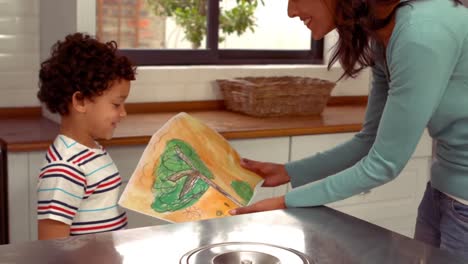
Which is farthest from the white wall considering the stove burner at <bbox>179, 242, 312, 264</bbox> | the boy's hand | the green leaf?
the stove burner at <bbox>179, 242, 312, 264</bbox>

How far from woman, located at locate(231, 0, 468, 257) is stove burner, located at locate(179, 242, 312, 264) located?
0.98 ft

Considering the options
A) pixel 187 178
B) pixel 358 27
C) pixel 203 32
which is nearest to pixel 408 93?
pixel 358 27

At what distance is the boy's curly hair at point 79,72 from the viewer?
1.92 meters

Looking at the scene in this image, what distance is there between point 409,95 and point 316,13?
0.31 m

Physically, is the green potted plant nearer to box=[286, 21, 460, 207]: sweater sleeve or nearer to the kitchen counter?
the kitchen counter

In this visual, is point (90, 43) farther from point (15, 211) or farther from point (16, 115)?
point (16, 115)

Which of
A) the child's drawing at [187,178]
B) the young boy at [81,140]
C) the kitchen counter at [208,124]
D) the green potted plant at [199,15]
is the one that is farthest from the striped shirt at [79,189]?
the green potted plant at [199,15]

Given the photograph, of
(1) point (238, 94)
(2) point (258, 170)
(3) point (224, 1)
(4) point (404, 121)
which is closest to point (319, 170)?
(2) point (258, 170)

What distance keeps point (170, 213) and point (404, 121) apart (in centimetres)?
50

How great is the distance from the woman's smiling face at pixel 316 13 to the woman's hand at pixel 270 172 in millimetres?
382

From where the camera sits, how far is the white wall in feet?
8.54

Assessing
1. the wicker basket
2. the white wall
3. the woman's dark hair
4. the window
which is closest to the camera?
the woman's dark hair

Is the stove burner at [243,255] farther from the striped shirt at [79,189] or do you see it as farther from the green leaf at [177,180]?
the striped shirt at [79,189]

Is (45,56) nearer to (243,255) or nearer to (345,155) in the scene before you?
(345,155)
